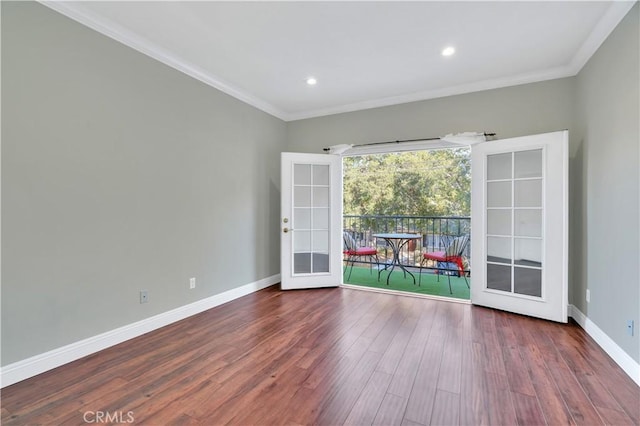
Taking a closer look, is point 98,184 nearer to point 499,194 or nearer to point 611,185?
point 499,194

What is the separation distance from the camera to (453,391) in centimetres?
185

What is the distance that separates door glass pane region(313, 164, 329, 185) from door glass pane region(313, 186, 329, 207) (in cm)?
9

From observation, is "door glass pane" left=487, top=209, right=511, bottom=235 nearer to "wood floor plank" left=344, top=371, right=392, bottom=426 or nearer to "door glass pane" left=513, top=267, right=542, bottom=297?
"door glass pane" left=513, top=267, right=542, bottom=297

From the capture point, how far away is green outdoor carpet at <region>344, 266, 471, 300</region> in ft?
14.2

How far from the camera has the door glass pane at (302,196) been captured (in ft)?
14.2

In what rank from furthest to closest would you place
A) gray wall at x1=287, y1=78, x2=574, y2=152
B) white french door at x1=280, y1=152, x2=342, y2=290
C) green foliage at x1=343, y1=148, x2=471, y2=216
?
1. green foliage at x1=343, y1=148, x2=471, y2=216
2. white french door at x1=280, y1=152, x2=342, y2=290
3. gray wall at x1=287, y1=78, x2=574, y2=152

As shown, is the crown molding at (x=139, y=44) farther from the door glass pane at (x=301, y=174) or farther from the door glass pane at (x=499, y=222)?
the door glass pane at (x=499, y=222)

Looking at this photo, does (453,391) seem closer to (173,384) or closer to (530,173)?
(173,384)

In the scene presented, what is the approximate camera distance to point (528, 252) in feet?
10.4

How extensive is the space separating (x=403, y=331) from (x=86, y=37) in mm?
3777

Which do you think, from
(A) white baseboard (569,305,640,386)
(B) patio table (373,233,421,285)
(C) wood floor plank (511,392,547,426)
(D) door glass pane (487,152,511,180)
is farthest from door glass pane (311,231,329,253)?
(A) white baseboard (569,305,640,386)

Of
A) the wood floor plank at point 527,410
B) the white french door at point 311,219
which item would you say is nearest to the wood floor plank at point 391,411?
the wood floor plank at point 527,410

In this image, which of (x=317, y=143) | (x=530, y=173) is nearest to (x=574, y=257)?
(x=530, y=173)

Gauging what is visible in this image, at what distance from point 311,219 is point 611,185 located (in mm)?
3277
